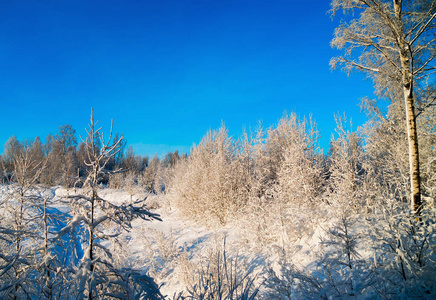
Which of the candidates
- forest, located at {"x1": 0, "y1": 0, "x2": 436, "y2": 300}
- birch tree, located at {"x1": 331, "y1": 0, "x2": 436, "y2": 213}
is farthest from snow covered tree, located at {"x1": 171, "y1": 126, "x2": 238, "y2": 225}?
birch tree, located at {"x1": 331, "y1": 0, "x2": 436, "y2": 213}

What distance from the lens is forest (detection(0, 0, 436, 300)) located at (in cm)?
267

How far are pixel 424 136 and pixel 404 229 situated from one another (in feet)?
24.9

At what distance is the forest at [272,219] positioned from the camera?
105 inches

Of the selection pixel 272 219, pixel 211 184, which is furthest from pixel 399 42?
pixel 211 184

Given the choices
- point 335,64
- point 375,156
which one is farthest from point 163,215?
point 335,64

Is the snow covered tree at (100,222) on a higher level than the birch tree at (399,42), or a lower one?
lower

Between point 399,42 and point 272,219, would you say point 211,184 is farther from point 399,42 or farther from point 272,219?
point 399,42

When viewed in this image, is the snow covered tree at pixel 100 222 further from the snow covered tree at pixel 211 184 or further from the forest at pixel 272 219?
the snow covered tree at pixel 211 184

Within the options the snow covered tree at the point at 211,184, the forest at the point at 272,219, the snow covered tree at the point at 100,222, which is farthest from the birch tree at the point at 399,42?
the snow covered tree at the point at 211,184

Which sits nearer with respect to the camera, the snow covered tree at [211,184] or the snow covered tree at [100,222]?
the snow covered tree at [100,222]

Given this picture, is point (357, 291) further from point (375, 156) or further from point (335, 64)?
point (375, 156)

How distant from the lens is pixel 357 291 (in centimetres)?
341

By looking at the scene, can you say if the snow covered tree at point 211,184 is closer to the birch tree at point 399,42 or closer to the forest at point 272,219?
the forest at point 272,219

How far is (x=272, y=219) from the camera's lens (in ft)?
24.2
